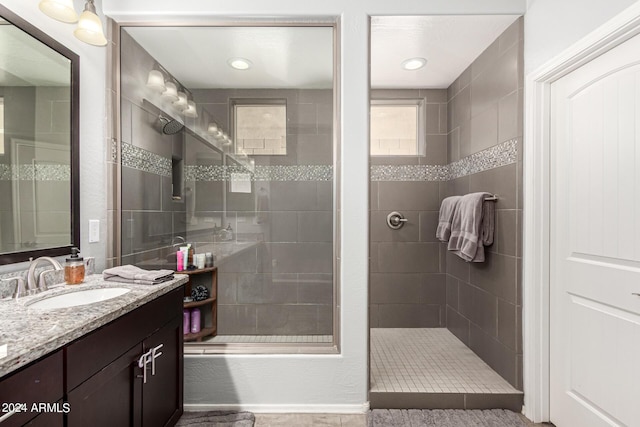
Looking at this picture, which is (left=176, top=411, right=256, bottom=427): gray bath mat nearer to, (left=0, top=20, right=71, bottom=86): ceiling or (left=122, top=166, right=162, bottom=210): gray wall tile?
(left=122, top=166, right=162, bottom=210): gray wall tile

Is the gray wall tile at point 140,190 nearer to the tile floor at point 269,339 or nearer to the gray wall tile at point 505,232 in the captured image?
the tile floor at point 269,339

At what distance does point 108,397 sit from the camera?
1.21 m

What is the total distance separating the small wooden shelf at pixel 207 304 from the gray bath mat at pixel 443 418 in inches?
44.5

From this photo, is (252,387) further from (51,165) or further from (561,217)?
(561,217)

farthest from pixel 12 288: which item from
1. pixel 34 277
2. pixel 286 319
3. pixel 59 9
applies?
pixel 286 319

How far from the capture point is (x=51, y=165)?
1629 millimetres

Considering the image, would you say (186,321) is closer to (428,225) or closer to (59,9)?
(59,9)

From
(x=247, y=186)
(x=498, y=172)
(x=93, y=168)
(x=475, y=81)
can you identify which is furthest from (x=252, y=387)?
(x=475, y=81)

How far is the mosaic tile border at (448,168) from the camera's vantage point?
7.50 feet

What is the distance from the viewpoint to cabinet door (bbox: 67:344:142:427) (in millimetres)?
1052

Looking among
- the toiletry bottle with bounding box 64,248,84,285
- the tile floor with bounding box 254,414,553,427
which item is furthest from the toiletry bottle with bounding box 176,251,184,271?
the tile floor with bounding box 254,414,553,427

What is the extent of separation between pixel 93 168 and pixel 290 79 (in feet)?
4.27

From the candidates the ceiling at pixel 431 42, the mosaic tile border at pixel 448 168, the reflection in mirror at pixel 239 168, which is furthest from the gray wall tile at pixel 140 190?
the mosaic tile border at pixel 448 168

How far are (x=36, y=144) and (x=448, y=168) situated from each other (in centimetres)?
299
